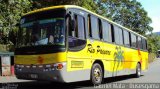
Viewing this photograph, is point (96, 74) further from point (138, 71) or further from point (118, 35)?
point (138, 71)

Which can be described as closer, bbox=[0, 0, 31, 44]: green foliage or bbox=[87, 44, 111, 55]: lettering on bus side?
bbox=[87, 44, 111, 55]: lettering on bus side

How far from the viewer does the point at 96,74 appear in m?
14.4

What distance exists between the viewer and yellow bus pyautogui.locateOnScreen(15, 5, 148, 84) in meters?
12.1

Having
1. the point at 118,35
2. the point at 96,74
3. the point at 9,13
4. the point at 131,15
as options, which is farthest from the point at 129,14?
the point at 96,74

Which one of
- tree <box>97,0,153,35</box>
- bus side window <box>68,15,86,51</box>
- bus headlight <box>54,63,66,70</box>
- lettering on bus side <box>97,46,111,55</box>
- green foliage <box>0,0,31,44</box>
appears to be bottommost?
bus headlight <box>54,63,66,70</box>

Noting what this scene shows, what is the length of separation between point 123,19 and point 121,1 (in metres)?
3.46

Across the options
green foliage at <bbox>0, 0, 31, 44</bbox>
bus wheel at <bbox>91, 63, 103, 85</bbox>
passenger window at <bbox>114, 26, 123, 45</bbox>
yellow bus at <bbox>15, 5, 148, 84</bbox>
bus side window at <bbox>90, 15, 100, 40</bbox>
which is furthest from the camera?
green foliage at <bbox>0, 0, 31, 44</bbox>

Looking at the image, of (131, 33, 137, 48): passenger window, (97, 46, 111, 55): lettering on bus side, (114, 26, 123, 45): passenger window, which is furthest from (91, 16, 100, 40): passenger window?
(131, 33, 137, 48): passenger window

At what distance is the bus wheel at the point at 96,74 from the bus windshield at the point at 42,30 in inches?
102

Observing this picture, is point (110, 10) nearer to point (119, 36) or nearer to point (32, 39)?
point (119, 36)

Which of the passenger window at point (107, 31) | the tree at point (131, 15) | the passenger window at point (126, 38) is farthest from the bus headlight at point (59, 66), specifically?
the tree at point (131, 15)

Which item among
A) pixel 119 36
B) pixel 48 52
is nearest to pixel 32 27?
pixel 48 52

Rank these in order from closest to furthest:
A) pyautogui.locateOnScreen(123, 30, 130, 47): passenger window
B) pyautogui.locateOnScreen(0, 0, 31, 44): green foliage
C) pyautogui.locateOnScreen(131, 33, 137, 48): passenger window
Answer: pyautogui.locateOnScreen(123, 30, 130, 47): passenger window, pyautogui.locateOnScreen(131, 33, 137, 48): passenger window, pyautogui.locateOnScreen(0, 0, 31, 44): green foliage

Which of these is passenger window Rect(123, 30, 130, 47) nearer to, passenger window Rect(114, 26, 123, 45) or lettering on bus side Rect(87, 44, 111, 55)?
passenger window Rect(114, 26, 123, 45)
